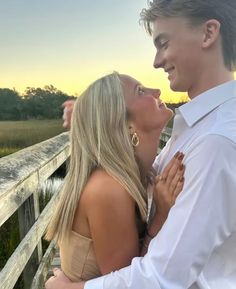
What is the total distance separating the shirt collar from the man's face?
10cm

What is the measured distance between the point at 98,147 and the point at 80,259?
380mm

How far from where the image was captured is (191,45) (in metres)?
1.56

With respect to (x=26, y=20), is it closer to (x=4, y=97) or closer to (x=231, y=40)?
(x=4, y=97)

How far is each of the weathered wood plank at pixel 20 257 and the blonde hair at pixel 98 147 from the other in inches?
14.7

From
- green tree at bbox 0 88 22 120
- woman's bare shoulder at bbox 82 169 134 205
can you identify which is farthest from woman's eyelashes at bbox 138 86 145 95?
green tree at bbox 0 88 22 120

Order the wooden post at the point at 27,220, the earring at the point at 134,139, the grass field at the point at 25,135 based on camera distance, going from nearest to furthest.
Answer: the earring at the point at 134,139, the wooden post at the point at 27,220, the grass field at the point at 25,135

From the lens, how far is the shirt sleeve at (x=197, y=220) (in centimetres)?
126

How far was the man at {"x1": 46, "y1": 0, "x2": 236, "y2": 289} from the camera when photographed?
1.26m

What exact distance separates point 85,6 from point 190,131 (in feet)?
42.0

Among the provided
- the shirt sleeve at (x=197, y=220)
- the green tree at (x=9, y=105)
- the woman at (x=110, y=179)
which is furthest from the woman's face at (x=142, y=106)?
the green tree at (x=9, y=105)

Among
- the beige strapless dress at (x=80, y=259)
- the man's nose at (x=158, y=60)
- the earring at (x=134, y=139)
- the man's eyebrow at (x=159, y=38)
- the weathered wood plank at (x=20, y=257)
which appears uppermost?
the man's eyebrow at (x=159, y=38)

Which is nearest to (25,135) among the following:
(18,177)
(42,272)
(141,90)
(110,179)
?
(42,272)

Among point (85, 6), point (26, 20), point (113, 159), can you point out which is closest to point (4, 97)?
point (26, 20)

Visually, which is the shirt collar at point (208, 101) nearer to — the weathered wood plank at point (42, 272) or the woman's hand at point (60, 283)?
the woman's hand at point (60, 283)
